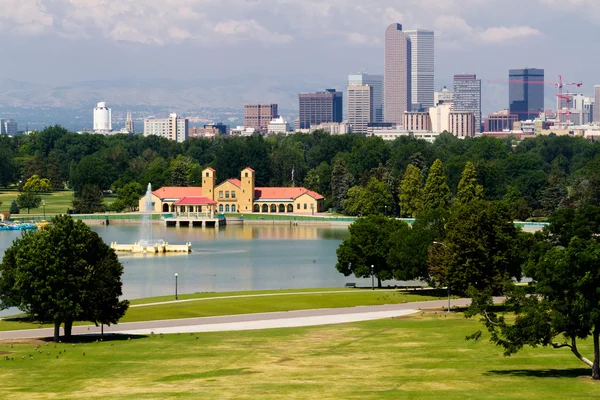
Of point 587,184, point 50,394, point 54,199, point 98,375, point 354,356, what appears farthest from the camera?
point 54,199

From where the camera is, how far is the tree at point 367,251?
3098 inches

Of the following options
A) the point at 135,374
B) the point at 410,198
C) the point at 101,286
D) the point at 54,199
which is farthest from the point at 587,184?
the point at 135,374

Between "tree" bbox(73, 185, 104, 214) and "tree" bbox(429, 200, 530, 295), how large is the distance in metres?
97.2

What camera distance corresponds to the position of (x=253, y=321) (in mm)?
58625

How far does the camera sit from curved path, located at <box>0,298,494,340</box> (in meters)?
55.1

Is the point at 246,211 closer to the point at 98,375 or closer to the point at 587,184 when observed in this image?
the point at 587,184

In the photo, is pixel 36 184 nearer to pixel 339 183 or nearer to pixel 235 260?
pixel 339 183

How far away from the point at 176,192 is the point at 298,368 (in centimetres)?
12554

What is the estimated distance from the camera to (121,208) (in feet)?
528

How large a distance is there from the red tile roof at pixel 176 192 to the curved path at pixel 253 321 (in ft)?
338

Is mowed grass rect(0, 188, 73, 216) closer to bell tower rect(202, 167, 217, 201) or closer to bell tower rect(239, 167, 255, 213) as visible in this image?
bell tower rect(202, 167, 217, 201)

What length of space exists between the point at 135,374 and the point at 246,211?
126175mm

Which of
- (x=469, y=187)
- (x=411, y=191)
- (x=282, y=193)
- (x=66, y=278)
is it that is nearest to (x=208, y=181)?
(x=282, y=193)

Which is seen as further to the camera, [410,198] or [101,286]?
[410,198]
